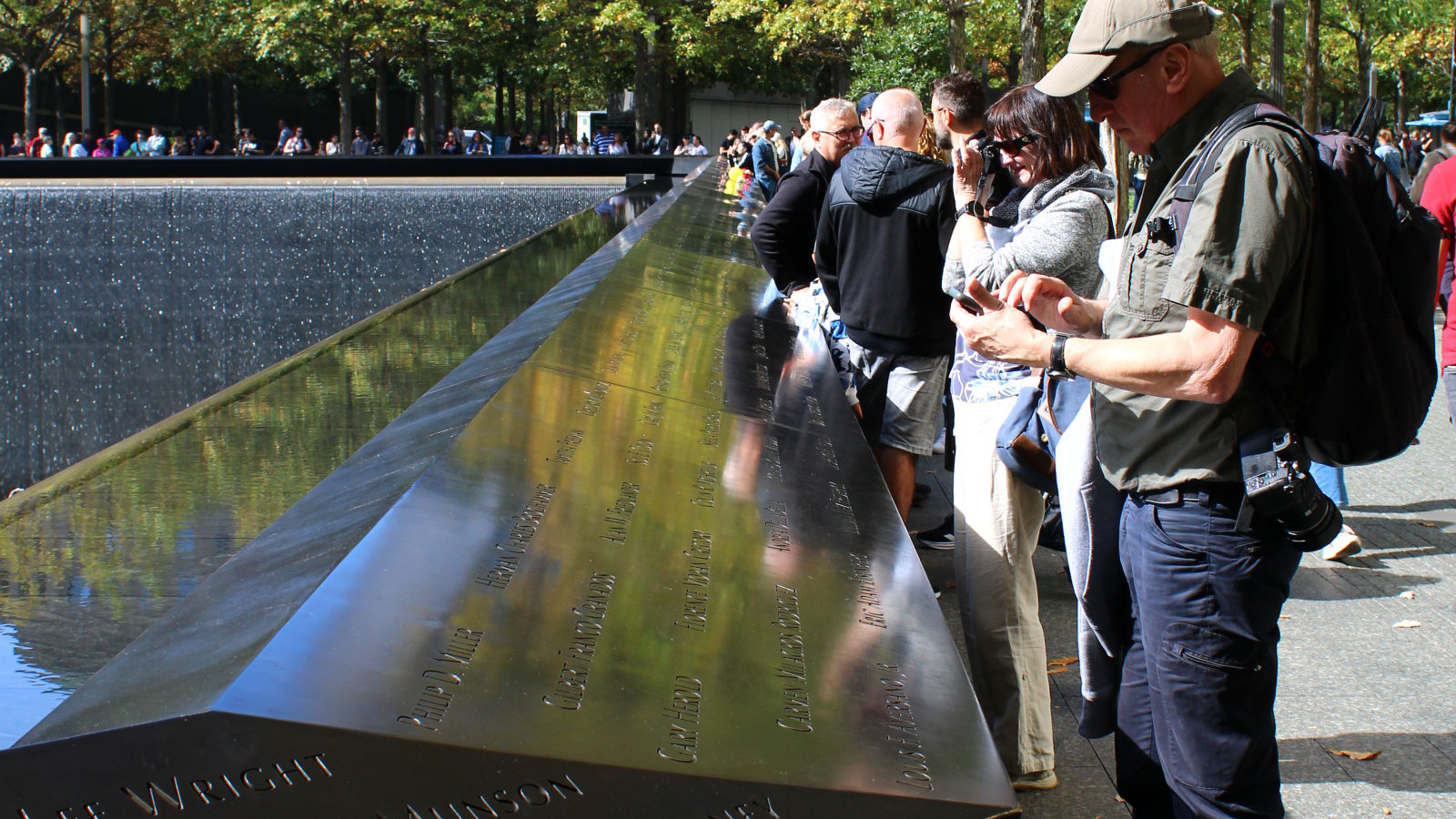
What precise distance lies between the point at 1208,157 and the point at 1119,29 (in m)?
0.28

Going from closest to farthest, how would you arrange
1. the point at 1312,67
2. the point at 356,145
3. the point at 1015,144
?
the point at 1015,144 → the point at 1312,67 → the point at 356,145

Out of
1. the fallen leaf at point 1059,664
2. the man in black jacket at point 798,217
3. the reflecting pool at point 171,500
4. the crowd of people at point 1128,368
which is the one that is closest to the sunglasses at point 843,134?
the man in black jacket at point 798,217

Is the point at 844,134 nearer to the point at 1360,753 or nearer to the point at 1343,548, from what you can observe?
the point at 1343,548

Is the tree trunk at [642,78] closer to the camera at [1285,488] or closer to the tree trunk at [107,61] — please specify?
the tree trunk at [107,61]

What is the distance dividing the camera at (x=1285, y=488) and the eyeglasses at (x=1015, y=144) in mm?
1281

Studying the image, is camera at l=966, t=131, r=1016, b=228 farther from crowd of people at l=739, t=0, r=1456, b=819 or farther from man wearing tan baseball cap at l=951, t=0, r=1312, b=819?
man wearing tan baseball cap at l=951, t=0, r=1312, b=819

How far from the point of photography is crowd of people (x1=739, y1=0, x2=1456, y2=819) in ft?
6.31

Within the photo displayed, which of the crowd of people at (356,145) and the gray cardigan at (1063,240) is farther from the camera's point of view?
the crowd of people at (356,145)

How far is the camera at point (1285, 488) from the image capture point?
2000 mm

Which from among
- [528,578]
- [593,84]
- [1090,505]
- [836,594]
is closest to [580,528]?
[528,578]

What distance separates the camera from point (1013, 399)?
3230 mm

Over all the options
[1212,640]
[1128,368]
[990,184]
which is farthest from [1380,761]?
[1128,368]

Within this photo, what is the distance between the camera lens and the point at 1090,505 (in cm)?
273

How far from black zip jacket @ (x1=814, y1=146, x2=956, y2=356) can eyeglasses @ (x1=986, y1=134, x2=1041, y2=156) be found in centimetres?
87
